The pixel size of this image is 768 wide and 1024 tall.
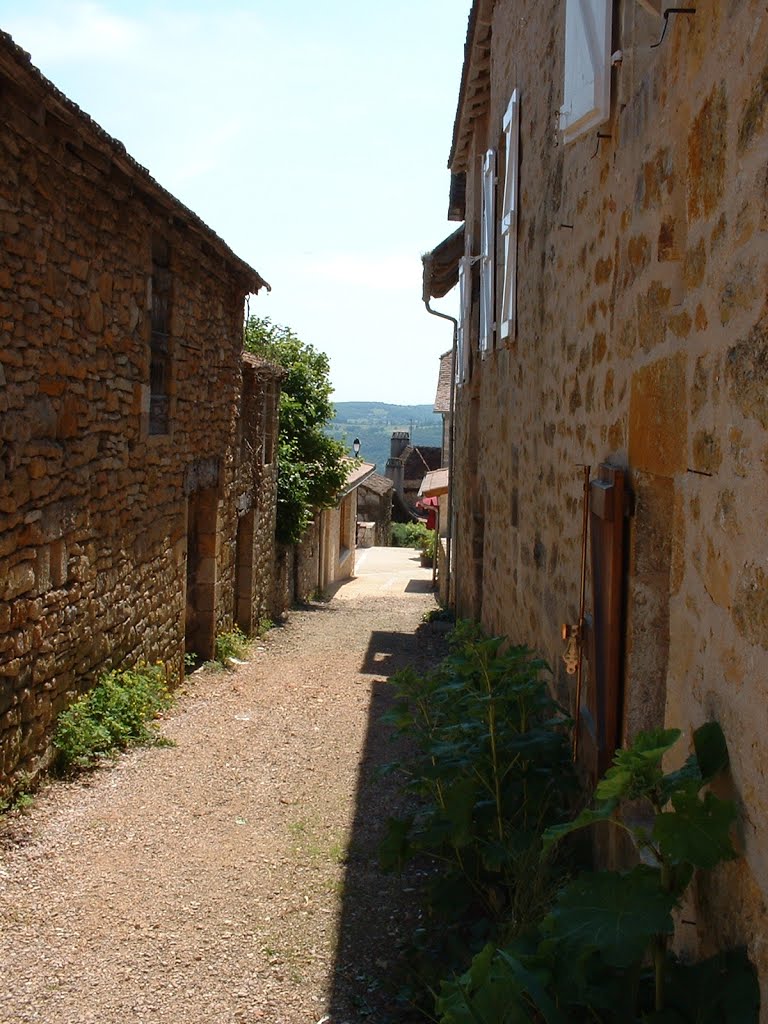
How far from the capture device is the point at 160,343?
8.25 meters

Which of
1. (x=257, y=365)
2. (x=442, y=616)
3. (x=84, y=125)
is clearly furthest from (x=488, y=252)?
(x=442, y=616)

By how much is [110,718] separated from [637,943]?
5198 mm

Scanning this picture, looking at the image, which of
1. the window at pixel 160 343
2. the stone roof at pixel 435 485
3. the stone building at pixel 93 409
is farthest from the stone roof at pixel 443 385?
the window at pixel 160 343

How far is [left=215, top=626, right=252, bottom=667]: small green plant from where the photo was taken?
34.2ft

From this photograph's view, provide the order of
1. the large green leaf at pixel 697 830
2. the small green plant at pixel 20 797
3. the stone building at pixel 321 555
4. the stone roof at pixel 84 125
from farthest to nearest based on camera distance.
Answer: the stone building at pixel 321 555, the small green plant at pixel 20 797, the stone roof at pixel 84 125, the large green leaf at pixel 697 830

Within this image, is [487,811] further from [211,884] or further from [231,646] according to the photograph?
[231,646]

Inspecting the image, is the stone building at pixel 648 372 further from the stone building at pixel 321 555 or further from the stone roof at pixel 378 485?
the stone roof at pixel 378 485

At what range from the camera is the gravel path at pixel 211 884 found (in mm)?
3748

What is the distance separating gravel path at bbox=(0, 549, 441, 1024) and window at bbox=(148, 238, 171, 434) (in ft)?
7.91

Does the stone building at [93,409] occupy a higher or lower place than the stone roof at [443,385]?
lower

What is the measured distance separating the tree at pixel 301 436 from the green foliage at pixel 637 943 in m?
12.4

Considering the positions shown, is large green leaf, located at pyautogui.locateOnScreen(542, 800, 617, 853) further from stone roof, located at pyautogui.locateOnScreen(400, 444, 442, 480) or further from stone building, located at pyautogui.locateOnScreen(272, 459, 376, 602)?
stone roof, located at pyautogui.locateOnScreen(400, 444, 442, 480)

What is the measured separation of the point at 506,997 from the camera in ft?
7.23

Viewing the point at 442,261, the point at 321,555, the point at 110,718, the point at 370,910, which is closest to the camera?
the point at 370,910
